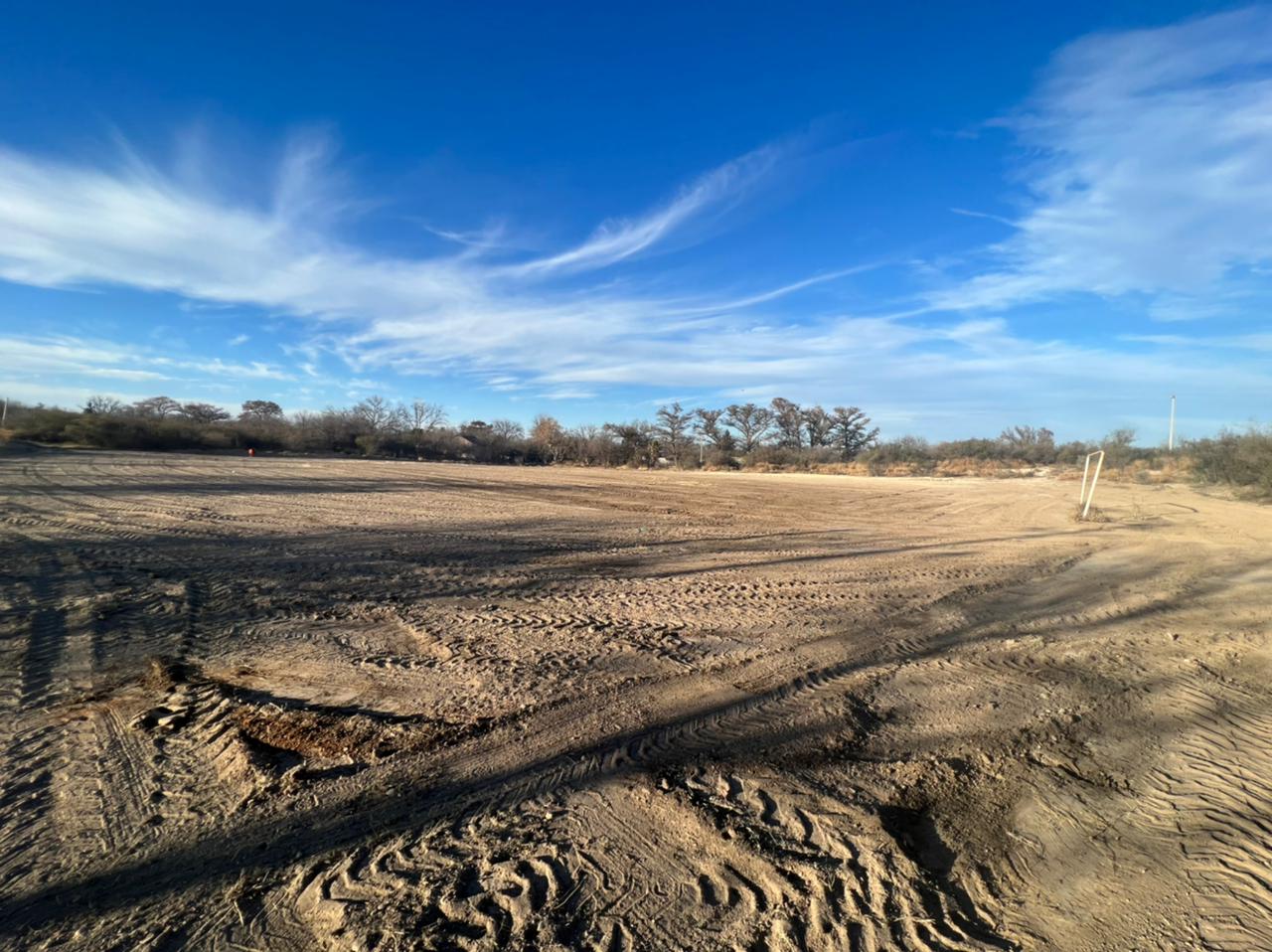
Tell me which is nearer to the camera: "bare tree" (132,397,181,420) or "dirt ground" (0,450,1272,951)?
"dirt ground" (0,450,1272,951)

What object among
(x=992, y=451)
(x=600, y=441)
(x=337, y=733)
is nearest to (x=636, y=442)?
(x=600, y=441)

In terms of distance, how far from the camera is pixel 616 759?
402cm

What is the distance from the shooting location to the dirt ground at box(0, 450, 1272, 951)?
2.76 meters

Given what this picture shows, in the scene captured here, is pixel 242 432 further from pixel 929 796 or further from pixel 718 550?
pixel 929 796

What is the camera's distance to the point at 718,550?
11.9 meters

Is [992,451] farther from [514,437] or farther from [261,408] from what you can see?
[261,408]

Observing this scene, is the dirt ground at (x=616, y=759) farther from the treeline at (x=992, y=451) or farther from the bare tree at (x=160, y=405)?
the bare tree at (x=160, y=405)

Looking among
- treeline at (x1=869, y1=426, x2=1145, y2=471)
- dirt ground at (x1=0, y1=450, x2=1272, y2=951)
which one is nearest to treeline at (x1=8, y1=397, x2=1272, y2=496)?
treeline at (x1=869, y1=426, x2=1145, y2=471)

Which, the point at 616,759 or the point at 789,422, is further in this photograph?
the point at 789,422

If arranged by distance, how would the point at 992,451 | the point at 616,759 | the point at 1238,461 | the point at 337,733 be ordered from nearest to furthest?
the point at 616,759 → the point at 337,733 → the point at 1238,461 → the point at 992,451

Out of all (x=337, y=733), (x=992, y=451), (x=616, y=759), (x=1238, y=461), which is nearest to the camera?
(x=616, y=759)

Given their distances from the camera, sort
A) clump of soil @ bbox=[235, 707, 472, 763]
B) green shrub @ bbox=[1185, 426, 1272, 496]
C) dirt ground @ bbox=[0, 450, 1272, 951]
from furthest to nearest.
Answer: green shrub @ bbox=[1185, 426, 1272, 496] < clump of soil @ bbox=[235, 707, 472, 763] < dirt ground @ bbox=[0, 450, 1272, 951]

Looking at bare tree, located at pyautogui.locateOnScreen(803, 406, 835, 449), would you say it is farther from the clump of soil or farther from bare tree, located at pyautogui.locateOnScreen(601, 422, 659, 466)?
the clump of soil

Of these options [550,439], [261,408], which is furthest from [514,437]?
[261,408]
